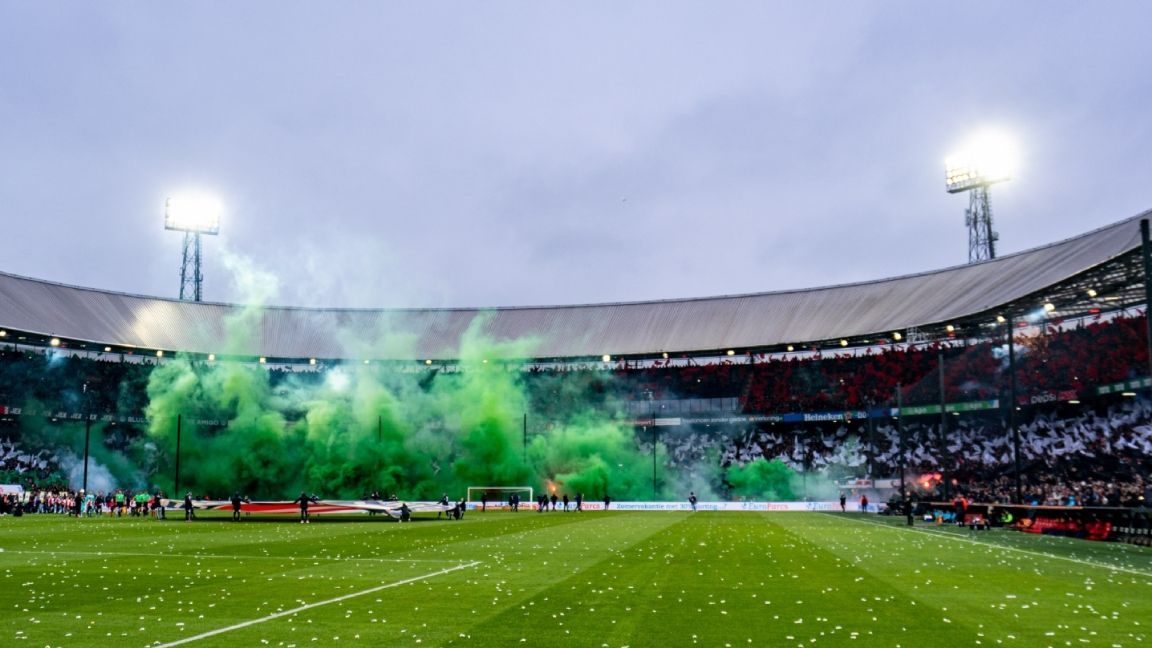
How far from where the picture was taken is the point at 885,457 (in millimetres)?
72438

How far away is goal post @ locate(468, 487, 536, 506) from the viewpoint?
70562mm

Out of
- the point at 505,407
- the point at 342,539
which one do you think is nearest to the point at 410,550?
the point at 342,539

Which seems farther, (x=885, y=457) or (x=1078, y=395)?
(x=885, y=457)

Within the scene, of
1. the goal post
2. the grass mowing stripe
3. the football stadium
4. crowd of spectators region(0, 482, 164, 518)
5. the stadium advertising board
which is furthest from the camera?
the goal post

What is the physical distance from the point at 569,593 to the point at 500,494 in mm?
58428

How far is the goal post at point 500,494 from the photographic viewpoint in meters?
70.6

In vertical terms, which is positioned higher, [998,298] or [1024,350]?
[998,298]

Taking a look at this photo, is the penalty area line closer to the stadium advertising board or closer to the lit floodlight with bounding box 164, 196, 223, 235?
the stadium advertising board

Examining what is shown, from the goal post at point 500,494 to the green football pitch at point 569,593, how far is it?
43303 mm

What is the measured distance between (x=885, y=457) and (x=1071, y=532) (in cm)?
4030

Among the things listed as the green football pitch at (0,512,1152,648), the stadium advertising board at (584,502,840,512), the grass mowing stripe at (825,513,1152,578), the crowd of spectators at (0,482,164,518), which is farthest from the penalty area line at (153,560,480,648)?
the stadium advertising board at (584,502,840,512)

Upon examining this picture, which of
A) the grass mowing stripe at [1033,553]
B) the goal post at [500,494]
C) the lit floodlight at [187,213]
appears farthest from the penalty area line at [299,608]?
the lit floodlight at [187,213]

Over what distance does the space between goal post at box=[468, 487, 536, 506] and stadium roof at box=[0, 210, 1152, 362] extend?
1286 centimetres

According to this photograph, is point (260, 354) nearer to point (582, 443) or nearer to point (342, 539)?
point (582, 443)
